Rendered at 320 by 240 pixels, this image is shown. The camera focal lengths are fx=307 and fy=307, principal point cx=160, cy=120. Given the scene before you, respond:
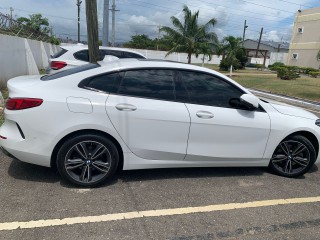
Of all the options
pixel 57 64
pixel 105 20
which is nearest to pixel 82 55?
pixel 57 64

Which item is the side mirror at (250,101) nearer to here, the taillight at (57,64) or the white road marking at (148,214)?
the white road marking at (148,214)

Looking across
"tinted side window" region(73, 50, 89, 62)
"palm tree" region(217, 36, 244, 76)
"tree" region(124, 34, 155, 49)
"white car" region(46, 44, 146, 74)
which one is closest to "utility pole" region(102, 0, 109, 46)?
"white car" region(46, 44, 146, 74)

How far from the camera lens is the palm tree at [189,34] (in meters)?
28.4

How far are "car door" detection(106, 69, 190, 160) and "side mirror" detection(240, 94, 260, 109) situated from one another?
794 mm

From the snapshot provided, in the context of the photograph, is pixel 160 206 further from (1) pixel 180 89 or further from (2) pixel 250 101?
(2) pixel 250 101

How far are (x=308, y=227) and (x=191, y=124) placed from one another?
1659mm

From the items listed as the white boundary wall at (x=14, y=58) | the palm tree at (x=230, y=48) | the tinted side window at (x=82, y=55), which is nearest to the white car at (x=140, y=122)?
the tinted side window at (x=82, y=55)

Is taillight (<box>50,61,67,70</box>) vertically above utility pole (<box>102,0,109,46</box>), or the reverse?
utility pole (<box>102,0,109,46</box>)

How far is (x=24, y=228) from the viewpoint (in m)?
2.79

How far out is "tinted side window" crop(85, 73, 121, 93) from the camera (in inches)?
141

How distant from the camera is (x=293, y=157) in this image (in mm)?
4355

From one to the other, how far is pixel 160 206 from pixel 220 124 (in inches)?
49.7

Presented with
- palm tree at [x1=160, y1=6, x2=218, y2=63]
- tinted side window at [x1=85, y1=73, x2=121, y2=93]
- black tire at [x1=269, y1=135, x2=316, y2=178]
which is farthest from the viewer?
palm tree at [x1=160, y1=6, x2=218, y2=63]

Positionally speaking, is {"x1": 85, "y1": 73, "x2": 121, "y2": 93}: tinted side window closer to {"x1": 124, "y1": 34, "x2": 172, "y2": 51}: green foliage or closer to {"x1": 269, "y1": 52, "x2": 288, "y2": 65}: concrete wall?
{"x1": 124, "y1": 34, "x2": 172, "y2": 51}: green foliage
